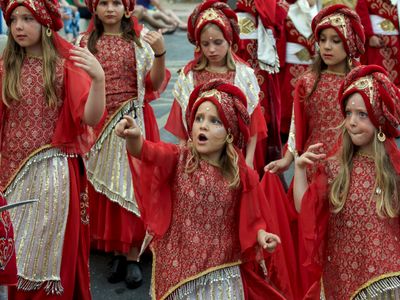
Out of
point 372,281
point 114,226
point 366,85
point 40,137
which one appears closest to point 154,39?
point 40,137

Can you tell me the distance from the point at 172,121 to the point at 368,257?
2.07m

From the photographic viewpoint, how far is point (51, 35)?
515cm

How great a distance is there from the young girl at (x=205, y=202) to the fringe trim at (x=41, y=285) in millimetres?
797

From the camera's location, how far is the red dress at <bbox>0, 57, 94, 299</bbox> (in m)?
5.09

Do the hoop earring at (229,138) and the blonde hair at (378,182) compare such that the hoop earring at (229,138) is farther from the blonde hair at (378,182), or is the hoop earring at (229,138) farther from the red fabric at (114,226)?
the red fabric at (114,226)

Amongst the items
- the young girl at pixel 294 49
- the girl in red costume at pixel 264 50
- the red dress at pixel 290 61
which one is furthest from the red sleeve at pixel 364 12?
the girl in red costume at pixel 264 50

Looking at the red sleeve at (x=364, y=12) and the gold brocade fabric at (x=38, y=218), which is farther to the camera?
the red sleeve at (x=364, y=12)

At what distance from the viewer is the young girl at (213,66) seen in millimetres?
6059

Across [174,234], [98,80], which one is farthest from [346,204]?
[98,80]

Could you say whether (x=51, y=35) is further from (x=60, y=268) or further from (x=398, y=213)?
(x=398, y=213)

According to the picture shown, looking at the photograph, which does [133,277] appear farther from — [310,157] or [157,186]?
[310,157]

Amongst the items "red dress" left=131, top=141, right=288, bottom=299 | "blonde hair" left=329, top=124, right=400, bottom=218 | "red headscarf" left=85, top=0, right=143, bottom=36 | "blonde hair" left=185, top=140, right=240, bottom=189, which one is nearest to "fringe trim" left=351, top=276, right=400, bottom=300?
"blonde hair" left=329, top=124, right=400, bottom=218

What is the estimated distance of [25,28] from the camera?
5.07m

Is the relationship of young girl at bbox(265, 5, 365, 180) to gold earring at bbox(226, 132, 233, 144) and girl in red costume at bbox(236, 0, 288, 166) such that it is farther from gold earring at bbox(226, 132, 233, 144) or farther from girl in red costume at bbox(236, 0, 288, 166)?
girl in red costume at bbox(236, 0, 288, 166)
